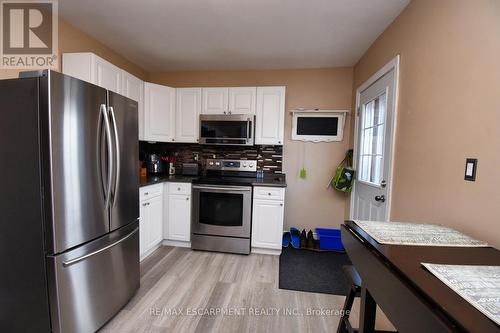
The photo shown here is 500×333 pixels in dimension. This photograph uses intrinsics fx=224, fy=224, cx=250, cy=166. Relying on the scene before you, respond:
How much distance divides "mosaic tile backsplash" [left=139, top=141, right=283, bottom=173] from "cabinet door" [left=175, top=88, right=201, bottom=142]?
30 cm

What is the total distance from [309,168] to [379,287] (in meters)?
2.52

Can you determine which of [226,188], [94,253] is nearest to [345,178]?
[226,188]

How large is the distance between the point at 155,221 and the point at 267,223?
1369 millimetres

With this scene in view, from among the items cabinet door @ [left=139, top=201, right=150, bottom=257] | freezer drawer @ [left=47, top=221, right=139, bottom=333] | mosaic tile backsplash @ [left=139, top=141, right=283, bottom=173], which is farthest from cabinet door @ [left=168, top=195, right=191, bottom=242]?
freezer drawer @ [left=47, top=221, right=139, bottom=333]

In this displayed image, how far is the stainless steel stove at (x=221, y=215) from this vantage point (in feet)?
9.05

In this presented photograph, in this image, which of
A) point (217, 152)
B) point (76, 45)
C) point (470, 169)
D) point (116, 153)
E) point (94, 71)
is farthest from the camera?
point (217, 152)

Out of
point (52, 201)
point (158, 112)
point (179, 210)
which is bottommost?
point (179, 210)

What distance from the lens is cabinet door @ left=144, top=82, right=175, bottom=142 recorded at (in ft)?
9.68

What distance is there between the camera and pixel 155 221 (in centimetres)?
272

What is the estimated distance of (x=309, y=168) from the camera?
10.8 ft

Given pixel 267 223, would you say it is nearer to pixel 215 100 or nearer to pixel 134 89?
pixel 215 100

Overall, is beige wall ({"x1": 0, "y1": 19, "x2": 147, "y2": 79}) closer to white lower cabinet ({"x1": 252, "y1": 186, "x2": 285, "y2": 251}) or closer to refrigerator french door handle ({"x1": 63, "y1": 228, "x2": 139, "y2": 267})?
refrigerator french door handle ({"x1": 63, "y1": 228, "x2": 139, "y2": 267})

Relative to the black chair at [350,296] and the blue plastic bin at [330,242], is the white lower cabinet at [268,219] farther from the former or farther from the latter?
the black chair at [350,296]

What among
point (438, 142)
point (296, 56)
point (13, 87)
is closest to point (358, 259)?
point (438, 142)
